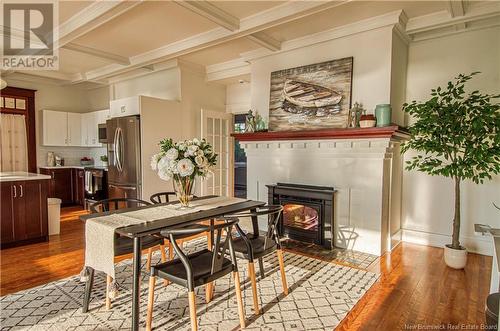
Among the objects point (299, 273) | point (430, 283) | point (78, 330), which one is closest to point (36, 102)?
point (78, 330)

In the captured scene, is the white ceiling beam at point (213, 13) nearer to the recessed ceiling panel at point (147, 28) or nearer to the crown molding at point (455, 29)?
the recessed ceiling panel at point (147, 28)

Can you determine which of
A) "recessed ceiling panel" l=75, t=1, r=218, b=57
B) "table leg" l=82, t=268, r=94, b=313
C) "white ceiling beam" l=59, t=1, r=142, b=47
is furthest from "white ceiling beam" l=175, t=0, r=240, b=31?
"table leg" l=82, t=268, r=94, b=313

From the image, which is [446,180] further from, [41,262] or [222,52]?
[41,262]

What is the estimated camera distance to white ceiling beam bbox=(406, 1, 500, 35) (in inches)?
126

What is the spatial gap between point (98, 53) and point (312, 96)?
338 cm

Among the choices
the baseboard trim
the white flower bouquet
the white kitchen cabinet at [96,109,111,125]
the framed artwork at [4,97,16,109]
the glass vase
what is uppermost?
the framed artwork at [4,97,16,109]

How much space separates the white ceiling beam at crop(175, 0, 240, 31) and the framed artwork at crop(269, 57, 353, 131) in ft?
3.63

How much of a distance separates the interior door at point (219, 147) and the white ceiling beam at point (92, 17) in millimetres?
2524

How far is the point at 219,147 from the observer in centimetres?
623

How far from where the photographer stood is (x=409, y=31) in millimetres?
3695

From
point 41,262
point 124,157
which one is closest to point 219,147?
point 124,157

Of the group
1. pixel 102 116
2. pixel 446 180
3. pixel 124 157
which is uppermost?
pixel 102 116

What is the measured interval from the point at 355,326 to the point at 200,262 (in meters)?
1.23

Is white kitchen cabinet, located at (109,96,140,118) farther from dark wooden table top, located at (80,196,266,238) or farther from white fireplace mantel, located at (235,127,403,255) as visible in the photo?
dark wooden table top, located at (80,196,266,238)
